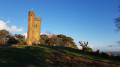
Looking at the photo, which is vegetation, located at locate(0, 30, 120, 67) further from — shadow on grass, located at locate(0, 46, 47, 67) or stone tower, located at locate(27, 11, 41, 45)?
stone tower, located at locate(27, 11, 41, 45)

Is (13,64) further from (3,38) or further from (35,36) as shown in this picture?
(3,38)

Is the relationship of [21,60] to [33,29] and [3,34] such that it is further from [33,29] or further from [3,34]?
[3,34]

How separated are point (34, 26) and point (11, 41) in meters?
14.4

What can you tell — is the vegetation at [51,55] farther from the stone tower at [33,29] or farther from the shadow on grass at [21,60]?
the stone tower at [33,29]

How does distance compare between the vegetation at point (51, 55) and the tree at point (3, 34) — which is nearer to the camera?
the vegetation at point (51, 55)

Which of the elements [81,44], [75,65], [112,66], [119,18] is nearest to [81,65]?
[75,65]

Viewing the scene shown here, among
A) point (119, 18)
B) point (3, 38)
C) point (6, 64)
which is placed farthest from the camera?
point (3, 38)

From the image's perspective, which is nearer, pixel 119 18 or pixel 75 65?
pixel 75 65

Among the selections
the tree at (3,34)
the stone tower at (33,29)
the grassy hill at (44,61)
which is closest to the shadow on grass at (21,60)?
the grassy hill at (44,61)

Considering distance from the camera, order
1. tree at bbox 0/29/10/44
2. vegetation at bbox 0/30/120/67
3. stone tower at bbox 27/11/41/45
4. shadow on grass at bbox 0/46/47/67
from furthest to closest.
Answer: tree at bbox 0/29/10/44 < stone tower at bbox 27/11/41/45 < vegetation at bbox 0/30/120/67 < shadow on grass at bbox 0/46/47/67

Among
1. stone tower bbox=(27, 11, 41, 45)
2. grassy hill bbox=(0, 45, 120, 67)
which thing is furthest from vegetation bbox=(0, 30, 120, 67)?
stone tower bbox=(27, 11, 41, 45)

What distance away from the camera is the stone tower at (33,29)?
192 ft

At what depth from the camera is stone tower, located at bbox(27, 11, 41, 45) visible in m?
58.4

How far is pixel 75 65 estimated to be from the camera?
1652 cm
